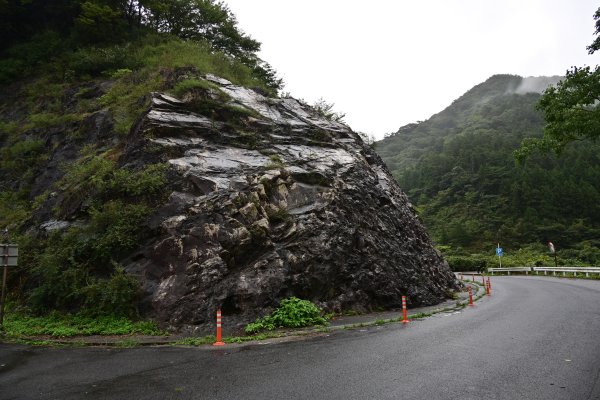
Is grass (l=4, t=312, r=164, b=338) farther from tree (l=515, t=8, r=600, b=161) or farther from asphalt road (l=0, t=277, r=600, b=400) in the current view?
tree (l=515, t=8, r=600, b=161)

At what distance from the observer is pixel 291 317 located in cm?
1144

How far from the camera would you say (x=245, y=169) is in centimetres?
1473

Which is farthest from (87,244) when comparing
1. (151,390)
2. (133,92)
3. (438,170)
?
(438,170)

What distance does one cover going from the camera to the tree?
542 inches

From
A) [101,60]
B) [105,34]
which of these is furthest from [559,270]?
[105,34]

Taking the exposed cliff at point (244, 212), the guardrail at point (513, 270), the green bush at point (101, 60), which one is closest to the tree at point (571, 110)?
the exposed cliff at point (244, 212)

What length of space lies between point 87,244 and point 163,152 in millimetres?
4273

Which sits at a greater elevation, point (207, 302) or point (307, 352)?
point (207, 302)

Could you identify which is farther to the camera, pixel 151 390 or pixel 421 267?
pixel 421 267

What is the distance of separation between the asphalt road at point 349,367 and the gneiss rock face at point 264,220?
2.63m

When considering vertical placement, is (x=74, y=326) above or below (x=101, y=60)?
below

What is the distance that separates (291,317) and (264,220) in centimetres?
354

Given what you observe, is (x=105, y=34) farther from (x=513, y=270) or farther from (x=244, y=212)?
(x=513, y=270)

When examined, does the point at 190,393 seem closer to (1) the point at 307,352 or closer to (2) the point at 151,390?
(2) the point at 151,390
